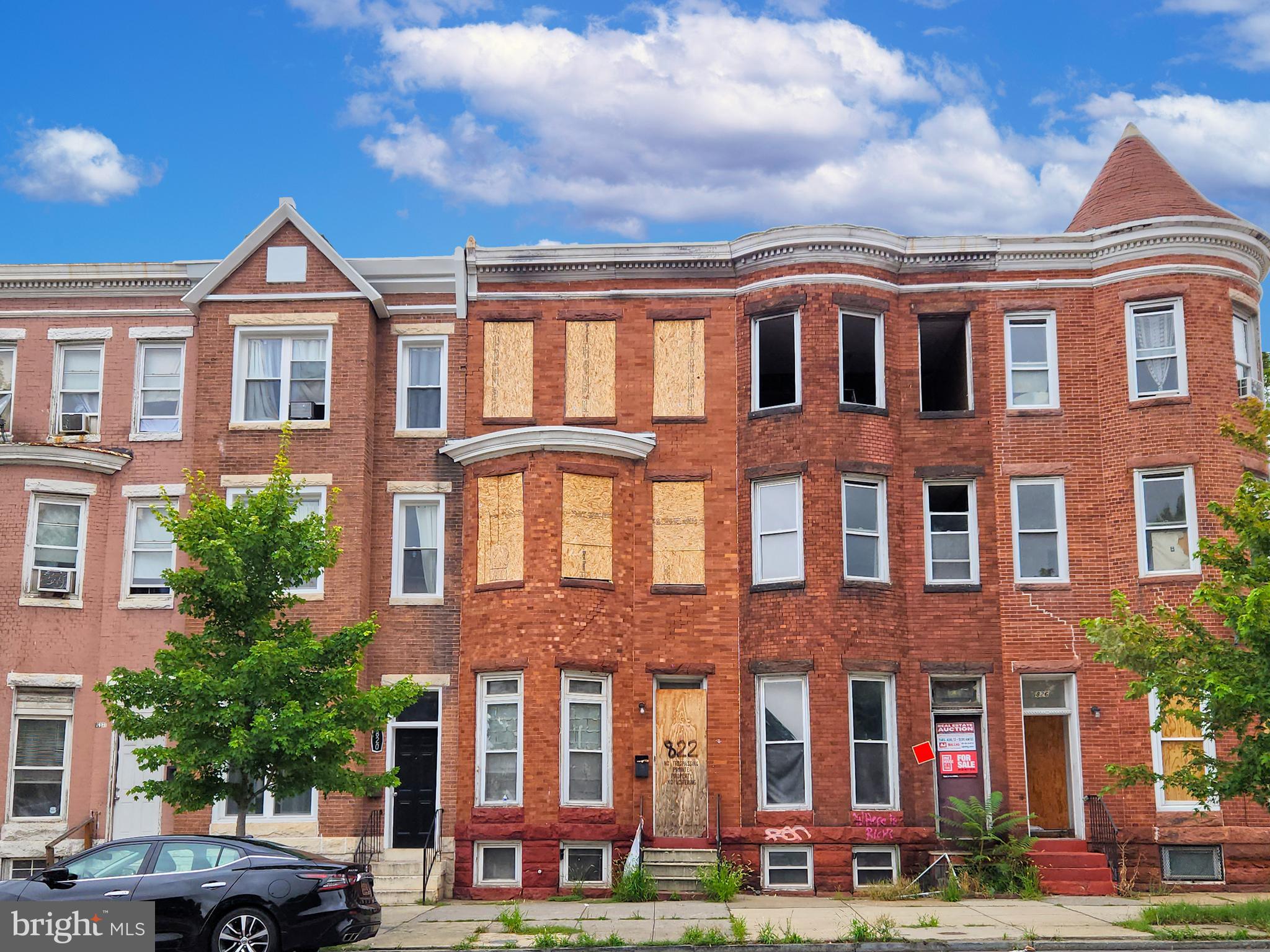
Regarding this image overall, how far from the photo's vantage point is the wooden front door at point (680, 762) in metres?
24.0

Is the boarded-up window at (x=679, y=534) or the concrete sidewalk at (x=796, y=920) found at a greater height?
the boarded-up window at (x=679, y=534)

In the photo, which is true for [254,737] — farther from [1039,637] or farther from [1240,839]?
[1240,839]

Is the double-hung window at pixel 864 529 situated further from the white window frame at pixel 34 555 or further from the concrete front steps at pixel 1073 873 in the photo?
the white window frame at pixel 34 555

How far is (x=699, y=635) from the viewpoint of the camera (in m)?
24.8

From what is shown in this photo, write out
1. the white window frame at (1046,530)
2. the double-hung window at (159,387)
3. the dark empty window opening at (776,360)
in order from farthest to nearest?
the double-hung window at (159,387), the dark empty window opening at (776,360), the white window frame at (1046,530)

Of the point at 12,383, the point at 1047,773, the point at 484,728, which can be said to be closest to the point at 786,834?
the point at 1047,773

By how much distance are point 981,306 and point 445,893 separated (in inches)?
568

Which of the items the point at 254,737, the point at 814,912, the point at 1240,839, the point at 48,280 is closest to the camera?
the point at 254,737

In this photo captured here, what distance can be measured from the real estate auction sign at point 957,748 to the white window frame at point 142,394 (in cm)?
1513

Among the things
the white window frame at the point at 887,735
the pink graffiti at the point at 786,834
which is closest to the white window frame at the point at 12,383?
the pink graffiti at the point at 786,834

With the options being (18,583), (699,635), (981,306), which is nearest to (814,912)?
(699,635)

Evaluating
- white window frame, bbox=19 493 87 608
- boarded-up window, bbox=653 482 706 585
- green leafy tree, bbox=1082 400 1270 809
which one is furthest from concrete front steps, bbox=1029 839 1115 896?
white window frame, bbox=19 493 87 608

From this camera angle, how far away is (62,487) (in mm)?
25109

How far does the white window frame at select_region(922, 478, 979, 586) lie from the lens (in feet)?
81.5
